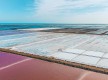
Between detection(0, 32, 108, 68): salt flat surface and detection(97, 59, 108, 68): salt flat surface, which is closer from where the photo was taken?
detection(97, 59, 108, 68): salt flat surface

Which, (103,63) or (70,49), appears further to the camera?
(70,49)

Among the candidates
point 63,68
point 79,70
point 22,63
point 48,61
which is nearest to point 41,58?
point 48,61

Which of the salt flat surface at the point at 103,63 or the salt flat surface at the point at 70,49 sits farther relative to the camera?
the salt flat surface at the point at 70,49

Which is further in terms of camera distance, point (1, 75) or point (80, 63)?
point (80, 63)

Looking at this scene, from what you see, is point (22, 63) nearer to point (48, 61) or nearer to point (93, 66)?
point (48, 61)

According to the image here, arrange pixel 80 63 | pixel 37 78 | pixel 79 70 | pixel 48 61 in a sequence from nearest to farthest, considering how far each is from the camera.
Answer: pixel 37 78
pixel 79 70
pixel 80 63
pixel 48 61

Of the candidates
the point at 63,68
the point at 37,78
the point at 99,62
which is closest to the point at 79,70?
the point at 63,68

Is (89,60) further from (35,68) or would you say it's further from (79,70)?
(35,68)

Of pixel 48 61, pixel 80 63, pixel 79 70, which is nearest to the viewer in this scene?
pixel 79 70

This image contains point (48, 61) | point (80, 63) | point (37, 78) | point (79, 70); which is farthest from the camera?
point (48, 61)
